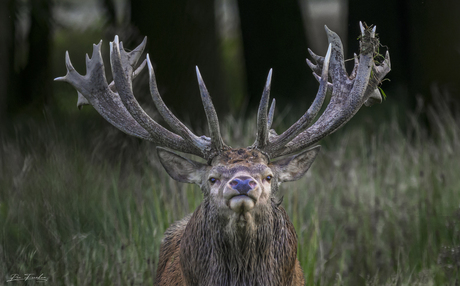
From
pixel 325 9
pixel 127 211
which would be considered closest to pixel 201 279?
pixel 127 211

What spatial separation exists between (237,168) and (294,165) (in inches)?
20.1

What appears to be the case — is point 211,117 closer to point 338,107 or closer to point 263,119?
point 263,119

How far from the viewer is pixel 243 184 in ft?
8.81

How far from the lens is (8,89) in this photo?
25.1 ft

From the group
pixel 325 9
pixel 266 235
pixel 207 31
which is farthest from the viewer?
pixel 325 9

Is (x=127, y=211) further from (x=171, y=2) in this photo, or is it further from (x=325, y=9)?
(x=325, y=9)

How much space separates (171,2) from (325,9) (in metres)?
11.8

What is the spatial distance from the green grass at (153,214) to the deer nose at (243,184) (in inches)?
58.2

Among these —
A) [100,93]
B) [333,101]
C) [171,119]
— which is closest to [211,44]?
[100,93]

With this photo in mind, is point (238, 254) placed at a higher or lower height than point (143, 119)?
lower

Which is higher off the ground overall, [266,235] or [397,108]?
[397,108]

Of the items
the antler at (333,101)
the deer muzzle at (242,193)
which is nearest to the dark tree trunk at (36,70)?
the antler at (333,101)

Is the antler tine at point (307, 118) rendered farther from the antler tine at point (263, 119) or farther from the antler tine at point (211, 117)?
the antler tine at point (211, 117)

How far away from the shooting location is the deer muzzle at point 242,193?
2686 mm
